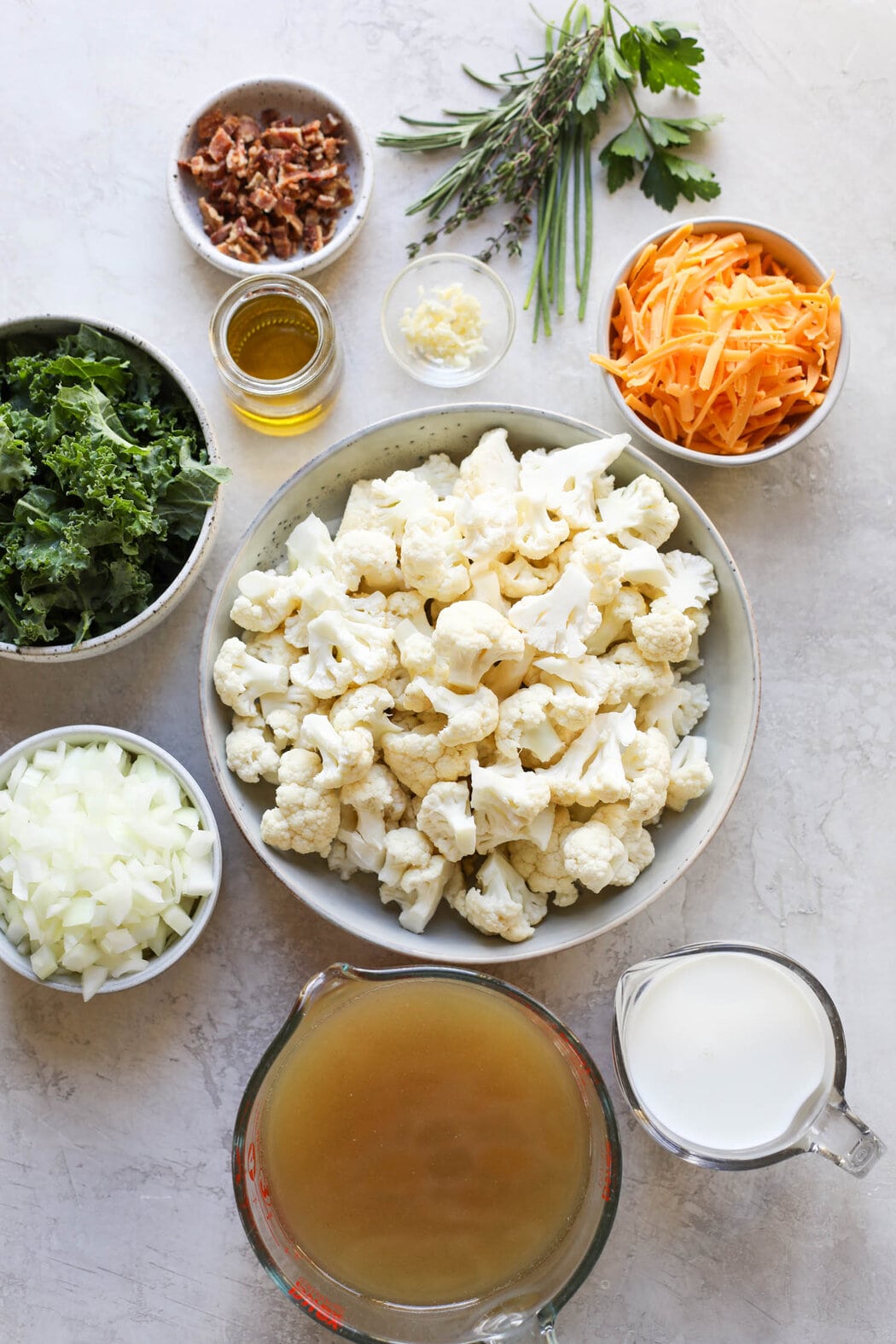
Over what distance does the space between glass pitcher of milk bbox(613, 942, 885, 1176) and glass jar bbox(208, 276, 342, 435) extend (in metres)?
1.14

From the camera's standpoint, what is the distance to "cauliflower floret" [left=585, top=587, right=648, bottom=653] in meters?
1.72

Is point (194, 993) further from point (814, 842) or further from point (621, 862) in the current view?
point (814, 842)

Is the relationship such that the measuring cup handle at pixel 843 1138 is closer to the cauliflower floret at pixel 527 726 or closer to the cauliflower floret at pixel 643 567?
the cauliflower floret at pixel 527 726

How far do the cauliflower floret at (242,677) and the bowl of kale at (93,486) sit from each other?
139mm

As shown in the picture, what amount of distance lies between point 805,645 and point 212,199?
138 centimetres

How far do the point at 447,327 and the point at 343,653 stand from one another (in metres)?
0.64

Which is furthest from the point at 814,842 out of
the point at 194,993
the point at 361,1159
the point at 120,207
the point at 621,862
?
the point at 120,207

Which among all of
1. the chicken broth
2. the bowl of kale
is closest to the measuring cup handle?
the chicken broth

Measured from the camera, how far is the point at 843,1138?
1.70m

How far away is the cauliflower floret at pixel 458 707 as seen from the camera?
1.61 m

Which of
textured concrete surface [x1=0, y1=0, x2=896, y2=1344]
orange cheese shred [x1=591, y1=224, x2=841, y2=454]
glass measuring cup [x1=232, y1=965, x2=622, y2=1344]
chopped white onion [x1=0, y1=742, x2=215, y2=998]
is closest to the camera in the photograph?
glass measuring cup [x1=232, y1=965, x2=622, y2=1344]

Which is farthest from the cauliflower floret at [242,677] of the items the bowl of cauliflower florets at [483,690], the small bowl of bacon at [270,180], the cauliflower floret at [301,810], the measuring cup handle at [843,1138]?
the measuring cup handle at [843,1138]

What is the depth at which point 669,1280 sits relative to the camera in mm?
1896

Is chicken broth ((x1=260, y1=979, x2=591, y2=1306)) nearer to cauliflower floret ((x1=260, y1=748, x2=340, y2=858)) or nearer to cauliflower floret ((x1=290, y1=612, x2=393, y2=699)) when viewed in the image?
cauliflower floret ((x1=260, y1=748, x2=340, y2=858))
